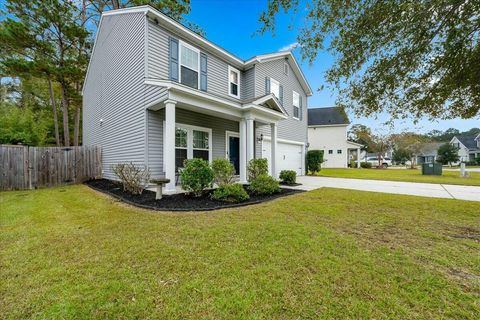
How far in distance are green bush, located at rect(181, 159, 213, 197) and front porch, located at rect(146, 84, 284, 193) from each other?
62cm

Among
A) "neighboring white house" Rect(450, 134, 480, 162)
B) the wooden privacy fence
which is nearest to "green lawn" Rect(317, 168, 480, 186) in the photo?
the wooden privacy fence

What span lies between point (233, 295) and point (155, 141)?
6.80 metres

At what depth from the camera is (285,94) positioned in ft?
45.3

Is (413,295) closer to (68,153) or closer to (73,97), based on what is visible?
(68,153)

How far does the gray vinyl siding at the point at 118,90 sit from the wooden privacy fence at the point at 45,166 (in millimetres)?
661

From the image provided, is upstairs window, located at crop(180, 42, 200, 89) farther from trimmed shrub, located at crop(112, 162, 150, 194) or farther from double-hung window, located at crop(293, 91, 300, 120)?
double-hung window, located at crop(293, 91, 300, 120)

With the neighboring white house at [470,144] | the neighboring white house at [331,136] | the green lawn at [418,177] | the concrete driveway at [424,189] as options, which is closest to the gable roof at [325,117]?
the neighboring white house at [331,136]

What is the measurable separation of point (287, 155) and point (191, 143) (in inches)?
276

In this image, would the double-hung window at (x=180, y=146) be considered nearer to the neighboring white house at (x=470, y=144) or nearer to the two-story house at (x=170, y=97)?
the two-story house at (x=170, y=97)

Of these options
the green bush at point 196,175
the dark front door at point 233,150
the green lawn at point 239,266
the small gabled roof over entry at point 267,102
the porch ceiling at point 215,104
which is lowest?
the green lawn at point 239,266

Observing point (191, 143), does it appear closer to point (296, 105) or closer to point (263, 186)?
point (263, 186)

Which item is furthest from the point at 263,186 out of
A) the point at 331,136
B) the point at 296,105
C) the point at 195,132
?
the point at 331,136

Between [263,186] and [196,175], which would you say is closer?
[196,175]

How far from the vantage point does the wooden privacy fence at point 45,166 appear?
816 centimetres
